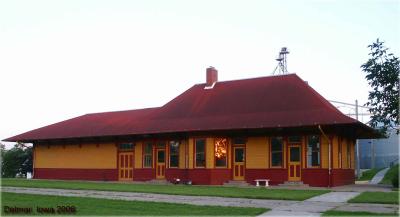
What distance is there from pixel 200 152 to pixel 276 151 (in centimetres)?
425

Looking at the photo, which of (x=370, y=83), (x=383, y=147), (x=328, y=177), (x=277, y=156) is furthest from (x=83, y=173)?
(x=383, y=147)

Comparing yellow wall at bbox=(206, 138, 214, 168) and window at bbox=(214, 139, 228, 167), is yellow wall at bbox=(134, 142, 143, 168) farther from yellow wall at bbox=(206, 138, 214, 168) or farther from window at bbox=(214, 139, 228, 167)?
window at bbox=(214, 139, 228, 167)

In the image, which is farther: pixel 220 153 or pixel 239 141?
pixel 220 153

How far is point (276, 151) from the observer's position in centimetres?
2759

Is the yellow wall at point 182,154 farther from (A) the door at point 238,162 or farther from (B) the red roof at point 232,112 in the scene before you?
(A) the door at point 238,162

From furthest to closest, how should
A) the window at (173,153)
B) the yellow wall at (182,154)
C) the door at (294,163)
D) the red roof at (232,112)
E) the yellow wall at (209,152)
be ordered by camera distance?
the window at (173,153), the yellow wall at (182,154), the yellow wall at (209,152), the door at (294,163), the red roof at (232,112)

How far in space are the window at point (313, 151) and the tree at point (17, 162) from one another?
28390 millimetres

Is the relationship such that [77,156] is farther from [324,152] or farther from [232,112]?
[324,152]

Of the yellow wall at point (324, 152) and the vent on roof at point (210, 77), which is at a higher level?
the vent on roof at point (210, 77)

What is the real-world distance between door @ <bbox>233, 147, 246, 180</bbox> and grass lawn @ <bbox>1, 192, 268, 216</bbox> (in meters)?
12.9

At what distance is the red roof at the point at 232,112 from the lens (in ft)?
87.8

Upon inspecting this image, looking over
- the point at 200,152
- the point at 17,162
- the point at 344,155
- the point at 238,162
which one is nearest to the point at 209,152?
the point at 200,152

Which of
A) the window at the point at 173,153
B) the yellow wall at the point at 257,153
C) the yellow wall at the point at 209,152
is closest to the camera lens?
the yellow wall at the point at 257,153

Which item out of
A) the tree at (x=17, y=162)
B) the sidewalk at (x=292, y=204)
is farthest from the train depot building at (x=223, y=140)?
the tree at (x=17, y=162)
